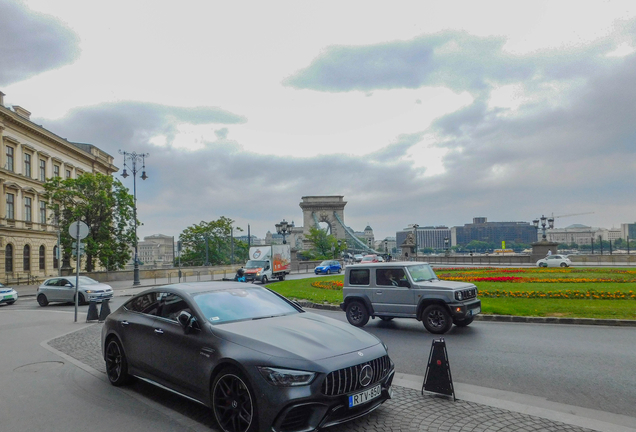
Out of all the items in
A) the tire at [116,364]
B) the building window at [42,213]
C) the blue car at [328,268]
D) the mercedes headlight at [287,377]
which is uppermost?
the building window at [42,213]

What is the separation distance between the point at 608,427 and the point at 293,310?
375 cm

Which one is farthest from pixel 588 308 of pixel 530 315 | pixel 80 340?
pixel 80 340

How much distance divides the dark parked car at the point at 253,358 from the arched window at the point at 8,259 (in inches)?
1660

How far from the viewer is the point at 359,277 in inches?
478

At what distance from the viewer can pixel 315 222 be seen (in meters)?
109

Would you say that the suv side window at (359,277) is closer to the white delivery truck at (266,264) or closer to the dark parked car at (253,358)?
the dark parked car at (253,358)

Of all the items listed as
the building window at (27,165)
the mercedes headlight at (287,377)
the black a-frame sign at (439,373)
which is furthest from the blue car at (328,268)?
the mercedes headlight at (287,377)

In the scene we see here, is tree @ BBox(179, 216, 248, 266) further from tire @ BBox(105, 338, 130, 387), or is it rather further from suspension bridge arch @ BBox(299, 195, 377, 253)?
tire @ BBox(105, 338, 130, 387)

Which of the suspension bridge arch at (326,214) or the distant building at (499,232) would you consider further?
the distant building at (499,232)

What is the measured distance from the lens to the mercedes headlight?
4.44 meters

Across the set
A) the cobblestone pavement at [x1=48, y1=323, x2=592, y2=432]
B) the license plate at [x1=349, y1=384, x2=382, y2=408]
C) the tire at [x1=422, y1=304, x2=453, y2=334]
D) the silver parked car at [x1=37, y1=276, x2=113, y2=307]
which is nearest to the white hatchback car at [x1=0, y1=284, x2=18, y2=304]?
the silver parked car at [x1=37, y1=276, x2=113, y2=307]

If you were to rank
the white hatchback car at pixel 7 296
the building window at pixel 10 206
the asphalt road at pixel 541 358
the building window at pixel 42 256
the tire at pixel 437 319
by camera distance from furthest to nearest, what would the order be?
the building window at pixel 42 256 < the building window at pixel 10 206 < the white hatchback car at pixel 7 296 < the tire at pixel 437 319 < the asphalt road at pixel 541 358

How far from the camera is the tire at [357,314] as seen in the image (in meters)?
11.9

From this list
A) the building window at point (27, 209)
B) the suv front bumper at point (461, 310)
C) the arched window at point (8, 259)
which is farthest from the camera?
the building window at point (27, 209)
